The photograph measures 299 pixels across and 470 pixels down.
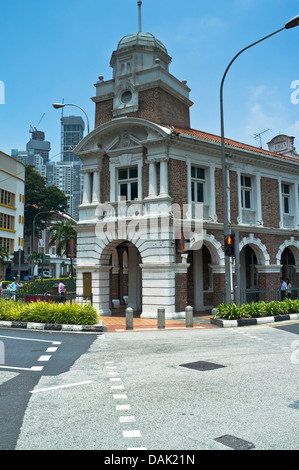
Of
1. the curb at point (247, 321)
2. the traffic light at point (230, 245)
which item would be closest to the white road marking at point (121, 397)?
the curb at point (247, 321)

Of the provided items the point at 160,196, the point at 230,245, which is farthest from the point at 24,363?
the point at 160,196

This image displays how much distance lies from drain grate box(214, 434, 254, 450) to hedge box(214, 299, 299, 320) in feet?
38.0

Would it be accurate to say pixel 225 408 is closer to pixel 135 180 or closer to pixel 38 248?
pixel 135 180

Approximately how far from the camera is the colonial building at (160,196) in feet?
63.9

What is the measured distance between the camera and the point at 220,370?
863 cm

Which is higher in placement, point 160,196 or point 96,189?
point 96,189

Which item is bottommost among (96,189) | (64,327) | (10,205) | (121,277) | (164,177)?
(64,327)

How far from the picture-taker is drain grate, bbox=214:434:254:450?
15.4 ft

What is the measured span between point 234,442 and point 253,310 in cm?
1262

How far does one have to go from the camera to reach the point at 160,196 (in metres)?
19.4

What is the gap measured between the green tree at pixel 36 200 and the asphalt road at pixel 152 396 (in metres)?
55.6

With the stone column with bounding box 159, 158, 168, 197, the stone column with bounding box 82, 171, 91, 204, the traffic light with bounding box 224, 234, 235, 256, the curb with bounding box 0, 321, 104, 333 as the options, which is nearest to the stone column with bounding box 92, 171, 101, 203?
the stone column with bounding box 82, 171, 91, 204

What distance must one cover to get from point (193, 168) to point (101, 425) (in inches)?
679

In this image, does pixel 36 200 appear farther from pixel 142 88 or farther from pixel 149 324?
pixel 149 324
